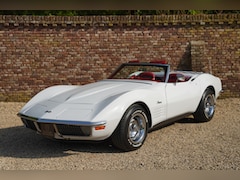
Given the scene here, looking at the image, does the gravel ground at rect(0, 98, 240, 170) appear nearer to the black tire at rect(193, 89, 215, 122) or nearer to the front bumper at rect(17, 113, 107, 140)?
the black tire at rect(193, 89, 215, 122)

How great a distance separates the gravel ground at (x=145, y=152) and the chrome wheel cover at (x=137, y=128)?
14 cm

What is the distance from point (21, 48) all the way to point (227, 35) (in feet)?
18.0

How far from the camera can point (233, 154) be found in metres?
4.30

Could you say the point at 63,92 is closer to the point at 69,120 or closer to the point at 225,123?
the point at 69,120

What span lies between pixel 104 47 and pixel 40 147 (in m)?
4.53

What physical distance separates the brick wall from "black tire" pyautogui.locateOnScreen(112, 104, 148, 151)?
4.40 metres

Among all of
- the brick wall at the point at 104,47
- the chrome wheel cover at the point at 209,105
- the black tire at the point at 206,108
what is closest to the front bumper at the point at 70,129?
the black tire at the point at 206,108

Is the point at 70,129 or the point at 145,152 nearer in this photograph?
the point at 70,129

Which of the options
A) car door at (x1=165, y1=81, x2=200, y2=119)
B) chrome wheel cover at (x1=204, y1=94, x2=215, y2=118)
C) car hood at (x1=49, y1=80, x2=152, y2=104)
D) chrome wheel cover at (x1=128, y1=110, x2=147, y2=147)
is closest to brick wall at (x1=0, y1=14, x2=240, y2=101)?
chrome wheel cover at (x1=204, y1=94, x2=215, y2=118)

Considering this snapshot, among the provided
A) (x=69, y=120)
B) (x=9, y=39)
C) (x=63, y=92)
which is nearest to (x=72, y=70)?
(x=9, y=39)

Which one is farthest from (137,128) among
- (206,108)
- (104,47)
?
(104,47)

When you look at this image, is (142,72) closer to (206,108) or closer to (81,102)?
(206,108)

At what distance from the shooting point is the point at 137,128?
185 inches

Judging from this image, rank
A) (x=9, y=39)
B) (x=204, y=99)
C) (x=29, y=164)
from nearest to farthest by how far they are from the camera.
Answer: (x=29, y=164), (x=204, y=99), (x=9, y=39)
